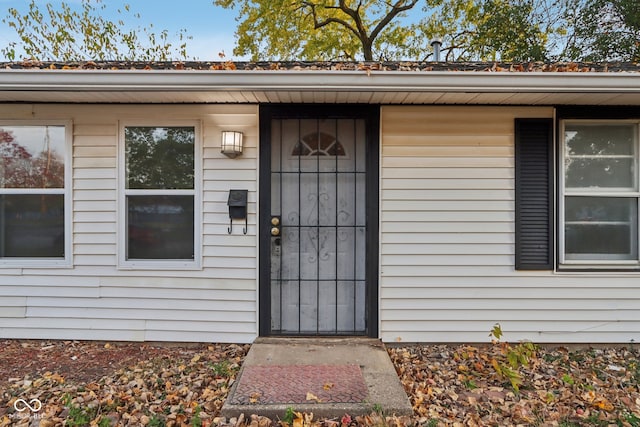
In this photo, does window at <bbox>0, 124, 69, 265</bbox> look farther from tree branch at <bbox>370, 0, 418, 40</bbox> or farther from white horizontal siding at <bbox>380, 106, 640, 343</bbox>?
tree branch at <bbox>370, 0, 418, 40</bbox>

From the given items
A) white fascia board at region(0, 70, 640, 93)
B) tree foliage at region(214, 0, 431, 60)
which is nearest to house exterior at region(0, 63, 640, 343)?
white fascia board at region(0, 70, 640, 93)

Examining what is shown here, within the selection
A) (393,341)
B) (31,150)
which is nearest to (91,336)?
(31,150)

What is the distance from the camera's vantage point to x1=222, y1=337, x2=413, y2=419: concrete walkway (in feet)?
7.03

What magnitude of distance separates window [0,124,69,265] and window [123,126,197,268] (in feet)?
1.94

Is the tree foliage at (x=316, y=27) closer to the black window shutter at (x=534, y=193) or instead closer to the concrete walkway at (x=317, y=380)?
the black window shutter at (x=534, y=193)

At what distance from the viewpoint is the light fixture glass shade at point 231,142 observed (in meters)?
3.08

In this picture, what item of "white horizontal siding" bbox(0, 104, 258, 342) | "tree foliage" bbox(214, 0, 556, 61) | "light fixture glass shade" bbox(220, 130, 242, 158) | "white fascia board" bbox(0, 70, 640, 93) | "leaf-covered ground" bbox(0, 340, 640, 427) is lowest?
"leaf-covered ground" bbox(0, 340, 640, 427)

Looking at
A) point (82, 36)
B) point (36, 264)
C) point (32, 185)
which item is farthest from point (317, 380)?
point (82, 36)

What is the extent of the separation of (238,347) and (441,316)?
1824 mm

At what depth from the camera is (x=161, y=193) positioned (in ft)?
10.5

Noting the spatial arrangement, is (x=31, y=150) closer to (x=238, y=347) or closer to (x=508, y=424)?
(x=238, y=347)

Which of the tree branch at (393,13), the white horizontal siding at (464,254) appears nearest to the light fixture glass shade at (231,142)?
the white horizontal siding at (464,254)

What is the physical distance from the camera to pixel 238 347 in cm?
319

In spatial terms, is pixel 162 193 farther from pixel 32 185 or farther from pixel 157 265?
pixel 32 185
